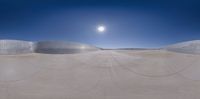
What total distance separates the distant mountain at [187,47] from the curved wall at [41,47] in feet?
2.99

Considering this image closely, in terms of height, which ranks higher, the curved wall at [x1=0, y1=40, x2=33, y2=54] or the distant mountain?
the curved wall at [x1=0, y1=40, x2=33, y2=54]

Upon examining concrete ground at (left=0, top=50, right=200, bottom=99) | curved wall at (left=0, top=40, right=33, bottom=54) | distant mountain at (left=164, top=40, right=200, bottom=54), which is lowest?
concrete ground at (left=0, top=50, right=200, bottom=99)

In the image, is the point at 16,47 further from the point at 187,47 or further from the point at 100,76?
the point at 187,47

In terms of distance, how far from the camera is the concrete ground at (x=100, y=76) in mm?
2271

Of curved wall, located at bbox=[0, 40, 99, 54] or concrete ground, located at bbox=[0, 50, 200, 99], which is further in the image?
concrete ground, located at bbox=[0, 50, 200, 99]

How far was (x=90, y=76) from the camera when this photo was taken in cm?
229

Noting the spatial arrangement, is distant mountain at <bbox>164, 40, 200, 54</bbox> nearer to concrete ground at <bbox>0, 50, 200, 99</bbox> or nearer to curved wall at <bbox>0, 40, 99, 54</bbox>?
concrete ground at <bbox>0, 50, 200, 99</bbox>

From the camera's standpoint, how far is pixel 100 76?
227 centimetres

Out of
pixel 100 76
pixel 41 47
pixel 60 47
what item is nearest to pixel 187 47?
pixel 100 76

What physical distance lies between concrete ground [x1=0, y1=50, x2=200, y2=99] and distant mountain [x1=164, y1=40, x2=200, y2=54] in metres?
0.10

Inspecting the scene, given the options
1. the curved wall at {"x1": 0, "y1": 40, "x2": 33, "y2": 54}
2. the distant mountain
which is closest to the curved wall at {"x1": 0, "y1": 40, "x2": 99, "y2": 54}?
the curved wall at {"x1": 0, "y1": 40, "x2": 33, "y2": 54}

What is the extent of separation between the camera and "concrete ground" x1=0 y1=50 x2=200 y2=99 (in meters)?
2.27

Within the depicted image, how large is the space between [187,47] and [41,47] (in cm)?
149

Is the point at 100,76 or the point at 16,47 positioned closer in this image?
the point at 16,47
